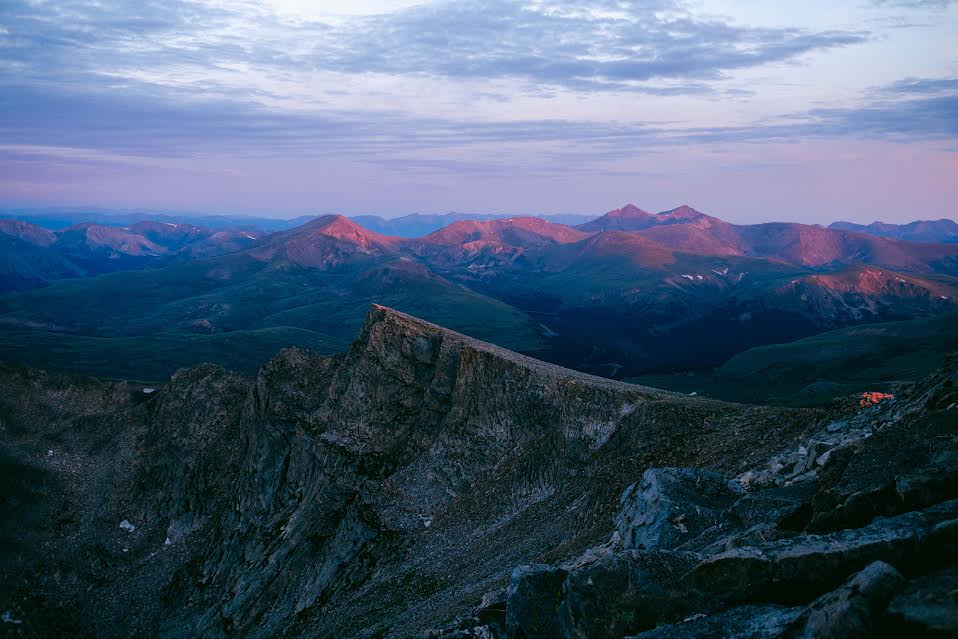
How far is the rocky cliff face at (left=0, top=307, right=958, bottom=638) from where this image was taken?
845 inches

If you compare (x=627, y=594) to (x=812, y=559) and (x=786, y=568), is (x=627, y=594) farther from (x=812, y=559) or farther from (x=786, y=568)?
(x=812, y=559)

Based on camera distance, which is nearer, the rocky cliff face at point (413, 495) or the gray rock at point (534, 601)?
the rocky cliff face at point (413, 495)

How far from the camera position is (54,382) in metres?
105

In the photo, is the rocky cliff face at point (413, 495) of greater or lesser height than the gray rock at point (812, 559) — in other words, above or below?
below

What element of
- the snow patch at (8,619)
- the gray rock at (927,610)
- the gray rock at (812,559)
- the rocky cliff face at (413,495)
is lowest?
the snow patch at (8,619)

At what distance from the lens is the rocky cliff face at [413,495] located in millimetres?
21469

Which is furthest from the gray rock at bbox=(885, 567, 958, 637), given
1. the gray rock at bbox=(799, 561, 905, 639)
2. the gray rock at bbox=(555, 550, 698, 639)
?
the gray rock at bbox=(555, 550, 698, 639)

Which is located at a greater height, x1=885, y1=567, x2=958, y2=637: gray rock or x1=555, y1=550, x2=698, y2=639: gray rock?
x1=885, y1=567, x2=958, y2=637: gray rock

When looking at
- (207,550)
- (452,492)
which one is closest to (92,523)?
(207,550)

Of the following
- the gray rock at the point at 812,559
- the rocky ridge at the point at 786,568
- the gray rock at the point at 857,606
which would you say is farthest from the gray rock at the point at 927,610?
the gray rock at the point at 812,559

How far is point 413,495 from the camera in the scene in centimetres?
6384

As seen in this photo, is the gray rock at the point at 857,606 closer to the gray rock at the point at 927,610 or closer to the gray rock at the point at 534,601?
the gray rock at the point at 927,610

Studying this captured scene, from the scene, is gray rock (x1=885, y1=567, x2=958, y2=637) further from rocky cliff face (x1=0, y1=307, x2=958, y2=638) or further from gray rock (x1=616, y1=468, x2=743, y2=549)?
gray rock (x1=616, y1=468, x2=743, y2=549)

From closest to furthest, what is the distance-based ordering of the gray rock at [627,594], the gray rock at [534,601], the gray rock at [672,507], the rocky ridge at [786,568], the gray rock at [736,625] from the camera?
the rocky ridge at [786,568]
the gray rock at [736,625]
the gray rock at [627,594]
the gray rock at [534,601]
the gray rock at [672,507]
